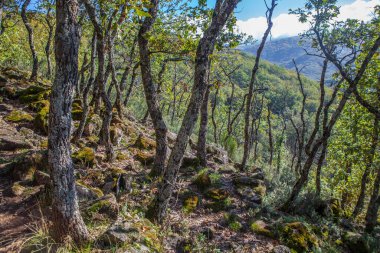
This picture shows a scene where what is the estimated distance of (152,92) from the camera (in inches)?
342

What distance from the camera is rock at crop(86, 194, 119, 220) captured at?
19.7 feet

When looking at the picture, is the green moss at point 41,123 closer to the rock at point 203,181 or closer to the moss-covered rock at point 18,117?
the moss-covered rock at point 18,117

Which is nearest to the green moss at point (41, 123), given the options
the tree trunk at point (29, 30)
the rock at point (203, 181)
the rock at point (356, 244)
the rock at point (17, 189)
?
the rock at point (17, 189)

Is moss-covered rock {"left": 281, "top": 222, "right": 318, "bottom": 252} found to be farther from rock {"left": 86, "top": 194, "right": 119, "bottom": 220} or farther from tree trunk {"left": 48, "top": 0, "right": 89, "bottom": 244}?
tree trunk {"left": 48, "top": 0, "right": 89, "bottom": 244}

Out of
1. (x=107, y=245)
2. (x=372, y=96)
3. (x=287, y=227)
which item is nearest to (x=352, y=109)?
(x=372, y=96)

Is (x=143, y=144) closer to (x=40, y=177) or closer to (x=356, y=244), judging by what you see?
(x=40, y=177)

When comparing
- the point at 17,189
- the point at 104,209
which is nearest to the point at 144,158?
the point at 17,189

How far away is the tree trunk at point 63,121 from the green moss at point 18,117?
31.4 ft

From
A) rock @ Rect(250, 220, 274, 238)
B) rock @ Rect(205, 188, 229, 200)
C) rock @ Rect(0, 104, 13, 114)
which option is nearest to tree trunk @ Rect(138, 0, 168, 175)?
rock @ Rect(205, 188, 229, 200)

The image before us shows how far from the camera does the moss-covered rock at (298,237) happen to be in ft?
24.5

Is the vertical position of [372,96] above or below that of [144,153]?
above

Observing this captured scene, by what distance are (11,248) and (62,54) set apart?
3.52 metres

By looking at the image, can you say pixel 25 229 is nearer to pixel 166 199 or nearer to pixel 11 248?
pixel 11 248

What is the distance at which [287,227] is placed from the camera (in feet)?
26.1
